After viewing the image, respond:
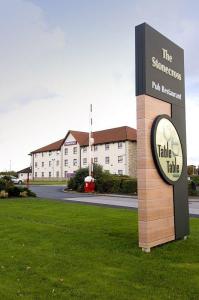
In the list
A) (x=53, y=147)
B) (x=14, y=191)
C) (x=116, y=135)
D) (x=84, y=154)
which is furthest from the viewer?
(x=53, y=147)

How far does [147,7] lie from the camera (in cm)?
1380

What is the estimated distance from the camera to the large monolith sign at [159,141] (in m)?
8.16

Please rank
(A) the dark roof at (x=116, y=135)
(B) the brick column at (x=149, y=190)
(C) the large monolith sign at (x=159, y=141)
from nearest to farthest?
(B) the brick column at (x=149, y=190) < (C) the large monolith sign at (x=159, y=141) < (A) the dark roof at (x=116, y=135)

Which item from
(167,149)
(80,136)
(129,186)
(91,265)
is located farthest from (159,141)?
(80,136)

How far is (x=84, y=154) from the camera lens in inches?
2844

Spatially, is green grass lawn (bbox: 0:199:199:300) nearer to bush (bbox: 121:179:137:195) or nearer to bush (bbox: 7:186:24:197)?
bush (bbox: 7:186:24:197)

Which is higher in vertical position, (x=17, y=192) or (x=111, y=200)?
(x=17, y=192)

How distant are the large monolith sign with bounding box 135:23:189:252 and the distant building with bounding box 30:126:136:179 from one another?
48407 millimetres

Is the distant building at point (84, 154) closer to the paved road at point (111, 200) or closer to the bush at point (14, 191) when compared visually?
the paved road at point (111, 200)

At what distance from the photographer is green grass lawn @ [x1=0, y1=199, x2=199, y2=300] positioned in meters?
5.39

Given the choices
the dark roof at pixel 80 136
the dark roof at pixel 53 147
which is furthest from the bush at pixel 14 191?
the dark roof at pixel 53 147

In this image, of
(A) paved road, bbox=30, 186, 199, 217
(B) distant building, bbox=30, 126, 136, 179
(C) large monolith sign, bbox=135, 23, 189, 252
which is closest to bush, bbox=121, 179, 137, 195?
(A) paved road, bbox=30, 186, 199, 217

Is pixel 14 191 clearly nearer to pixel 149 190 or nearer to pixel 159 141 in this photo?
pixel 159 141

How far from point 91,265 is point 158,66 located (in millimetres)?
4836
